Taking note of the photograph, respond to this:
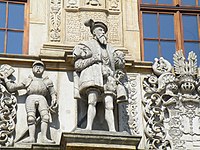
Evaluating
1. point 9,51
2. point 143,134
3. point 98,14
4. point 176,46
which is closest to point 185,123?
point 143,134

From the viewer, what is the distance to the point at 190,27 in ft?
39.5

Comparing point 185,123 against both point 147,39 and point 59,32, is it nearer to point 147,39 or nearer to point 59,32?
point 147,39

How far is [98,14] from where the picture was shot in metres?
11.5

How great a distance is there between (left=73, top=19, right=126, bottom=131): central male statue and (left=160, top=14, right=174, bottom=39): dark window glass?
4.68 feet

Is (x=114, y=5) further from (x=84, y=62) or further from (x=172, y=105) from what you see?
(x=172, y=105)

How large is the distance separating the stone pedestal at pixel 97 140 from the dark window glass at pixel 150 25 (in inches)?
103

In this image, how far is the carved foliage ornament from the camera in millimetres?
10609

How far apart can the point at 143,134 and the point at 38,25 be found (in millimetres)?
2583

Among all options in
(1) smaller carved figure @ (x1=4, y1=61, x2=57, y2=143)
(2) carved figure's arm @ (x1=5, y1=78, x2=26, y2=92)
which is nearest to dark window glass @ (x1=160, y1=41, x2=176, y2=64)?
(1) smaller carved figure @ (x1=4, y1=61, x2=57, y2=143)

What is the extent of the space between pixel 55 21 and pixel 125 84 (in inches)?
64.0

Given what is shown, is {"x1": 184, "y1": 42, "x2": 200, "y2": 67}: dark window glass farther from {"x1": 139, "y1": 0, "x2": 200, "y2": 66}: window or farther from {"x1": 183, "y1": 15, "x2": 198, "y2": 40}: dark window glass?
{"x1": 183, "y1": 15, "x2": 198, "y2": 40}: dark window glass

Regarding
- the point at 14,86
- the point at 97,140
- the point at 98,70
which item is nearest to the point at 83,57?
the point at 98,70

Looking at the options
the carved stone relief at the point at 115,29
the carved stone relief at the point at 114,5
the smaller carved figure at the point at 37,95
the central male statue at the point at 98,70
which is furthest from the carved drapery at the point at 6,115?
the carved stone relief at the point at 114,5

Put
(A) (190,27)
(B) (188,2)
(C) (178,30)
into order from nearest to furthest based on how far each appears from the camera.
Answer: (C) (178,30) → (A) (190,27) → (B) (188,2)
